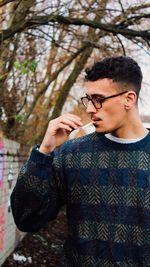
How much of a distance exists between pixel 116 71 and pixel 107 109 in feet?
0.80

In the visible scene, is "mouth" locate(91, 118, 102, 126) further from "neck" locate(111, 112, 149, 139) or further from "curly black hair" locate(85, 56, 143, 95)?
"curly black hair" locate(85, 56, 143, 95)

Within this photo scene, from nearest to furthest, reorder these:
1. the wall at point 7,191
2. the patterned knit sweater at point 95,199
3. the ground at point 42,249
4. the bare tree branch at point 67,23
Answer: the patterned knit sweater at point 95,199, the wall at point 7,191, the bare tree branch at point 67,23, the ground at point 42,249

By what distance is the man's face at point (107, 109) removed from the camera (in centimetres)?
311

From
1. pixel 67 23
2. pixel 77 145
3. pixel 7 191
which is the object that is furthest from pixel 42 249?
pixel 77 145

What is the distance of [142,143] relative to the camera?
3.22 meters

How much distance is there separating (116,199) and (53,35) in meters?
9.15

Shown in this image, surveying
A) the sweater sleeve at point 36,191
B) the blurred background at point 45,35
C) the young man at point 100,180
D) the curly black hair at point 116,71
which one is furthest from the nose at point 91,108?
the blurred background at point 45,35

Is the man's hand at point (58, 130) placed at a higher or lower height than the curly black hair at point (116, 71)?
lower

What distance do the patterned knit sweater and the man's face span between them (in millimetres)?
133

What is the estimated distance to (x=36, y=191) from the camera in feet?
10.1

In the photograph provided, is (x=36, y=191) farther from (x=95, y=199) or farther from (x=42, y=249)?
(x=42, y=249)

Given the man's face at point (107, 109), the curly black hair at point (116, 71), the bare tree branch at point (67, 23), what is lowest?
the man's face at point (107, 109)

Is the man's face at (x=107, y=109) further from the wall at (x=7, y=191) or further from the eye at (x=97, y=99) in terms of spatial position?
the wall at (x=7, y=191)

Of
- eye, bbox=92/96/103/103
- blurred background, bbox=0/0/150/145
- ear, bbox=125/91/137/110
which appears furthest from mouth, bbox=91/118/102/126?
blurred background, bbox=0/0/150/145
